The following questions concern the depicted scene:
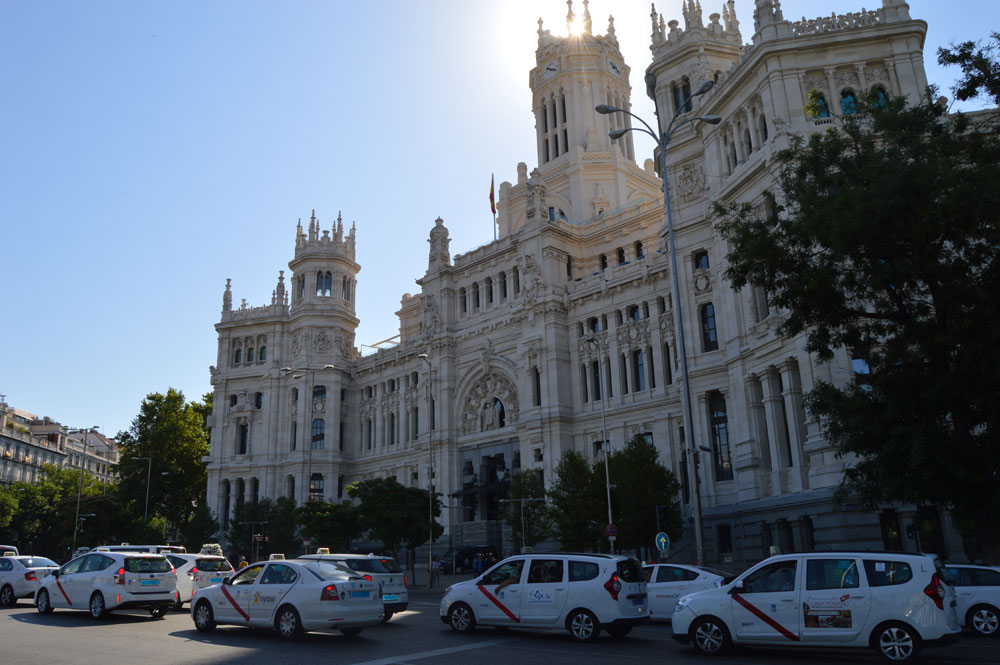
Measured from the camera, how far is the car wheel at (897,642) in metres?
11.7

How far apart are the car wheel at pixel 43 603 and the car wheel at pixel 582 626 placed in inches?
551

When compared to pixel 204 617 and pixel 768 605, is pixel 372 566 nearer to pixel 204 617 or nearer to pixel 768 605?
pixel 204 617

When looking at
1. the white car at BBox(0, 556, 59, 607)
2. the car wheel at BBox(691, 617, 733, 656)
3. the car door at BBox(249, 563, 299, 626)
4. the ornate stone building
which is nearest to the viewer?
the car wheel at BBox(691, 617, 733, 656)

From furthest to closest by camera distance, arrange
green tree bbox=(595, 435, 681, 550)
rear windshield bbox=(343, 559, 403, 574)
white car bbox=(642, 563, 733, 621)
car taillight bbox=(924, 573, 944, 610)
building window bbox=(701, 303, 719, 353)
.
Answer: building window bbox=(701, 303, 719, 353) < green tree bbox=(595, 435, 681, 550) < rear windshield bbox=(343, 559, 403, 574) < white car bbox=(642, 563, 733, 621) < car taillight bbox=(924, 573, 944, 610)

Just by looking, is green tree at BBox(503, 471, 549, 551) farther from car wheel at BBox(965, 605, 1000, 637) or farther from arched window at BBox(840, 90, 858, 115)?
car wheel at BBox(965, 605, 1000, 637)

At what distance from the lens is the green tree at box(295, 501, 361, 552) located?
49500 mm

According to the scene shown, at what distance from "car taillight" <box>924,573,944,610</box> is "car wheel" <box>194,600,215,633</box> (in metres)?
13.9

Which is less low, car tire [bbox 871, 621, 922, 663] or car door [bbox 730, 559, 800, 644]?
car door [bbox 730, 559, 800, 644]

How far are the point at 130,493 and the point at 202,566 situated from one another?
59.2 metres

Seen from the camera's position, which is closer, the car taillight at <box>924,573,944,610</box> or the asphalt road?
the car taillight at <box>924,573,944,610</box>

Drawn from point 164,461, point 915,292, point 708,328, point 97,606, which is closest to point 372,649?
point 97,606

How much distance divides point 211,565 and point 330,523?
2649 centimetres

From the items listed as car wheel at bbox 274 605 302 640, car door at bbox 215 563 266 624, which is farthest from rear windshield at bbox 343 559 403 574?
car wheel at bbox 274 605 302 640

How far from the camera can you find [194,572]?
22.5 metres
